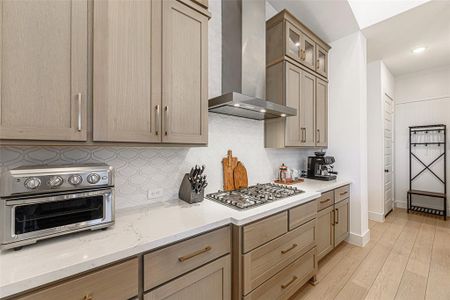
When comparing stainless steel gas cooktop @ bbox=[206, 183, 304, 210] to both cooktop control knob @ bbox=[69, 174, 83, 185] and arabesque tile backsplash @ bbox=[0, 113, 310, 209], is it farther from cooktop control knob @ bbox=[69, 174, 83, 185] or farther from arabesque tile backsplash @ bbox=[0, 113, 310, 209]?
cooktop control knob @ bbox=[69, 174, 83, 185]

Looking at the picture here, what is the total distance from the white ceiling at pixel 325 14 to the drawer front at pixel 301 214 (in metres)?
2.20

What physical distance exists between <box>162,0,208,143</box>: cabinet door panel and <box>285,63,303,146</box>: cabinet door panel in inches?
46.1

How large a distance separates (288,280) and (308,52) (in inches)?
99.7

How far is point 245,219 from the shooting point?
49.2 inches

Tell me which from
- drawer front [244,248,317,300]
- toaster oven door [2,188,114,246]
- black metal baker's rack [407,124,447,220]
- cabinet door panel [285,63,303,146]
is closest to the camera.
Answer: toaster oven door [2,188,114,246]

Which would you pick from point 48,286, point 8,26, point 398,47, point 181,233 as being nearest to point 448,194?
→ point 398,47

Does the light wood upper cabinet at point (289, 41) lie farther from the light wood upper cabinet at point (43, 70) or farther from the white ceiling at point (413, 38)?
the light wood upper cabinet at point (43, 70)

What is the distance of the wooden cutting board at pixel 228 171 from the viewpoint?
197cm

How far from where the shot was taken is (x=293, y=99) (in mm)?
2309

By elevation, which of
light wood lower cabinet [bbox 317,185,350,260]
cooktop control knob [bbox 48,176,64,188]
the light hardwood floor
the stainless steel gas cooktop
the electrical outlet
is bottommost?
the light hardwood floor

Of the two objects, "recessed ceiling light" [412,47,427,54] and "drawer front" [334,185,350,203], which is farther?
"recessed ceiling light" [412,47,427,54]

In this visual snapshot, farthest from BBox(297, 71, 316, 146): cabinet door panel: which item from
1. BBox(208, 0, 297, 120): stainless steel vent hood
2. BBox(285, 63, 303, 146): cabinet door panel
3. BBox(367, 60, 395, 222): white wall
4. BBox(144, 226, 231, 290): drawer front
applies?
BBox(367, 60, 395, 222): white wall

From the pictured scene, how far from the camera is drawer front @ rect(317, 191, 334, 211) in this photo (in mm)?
2145

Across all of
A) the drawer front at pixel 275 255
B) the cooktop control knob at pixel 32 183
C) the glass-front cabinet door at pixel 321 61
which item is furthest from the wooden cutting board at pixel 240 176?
the glass-front cabinet door at pixel 321 61
